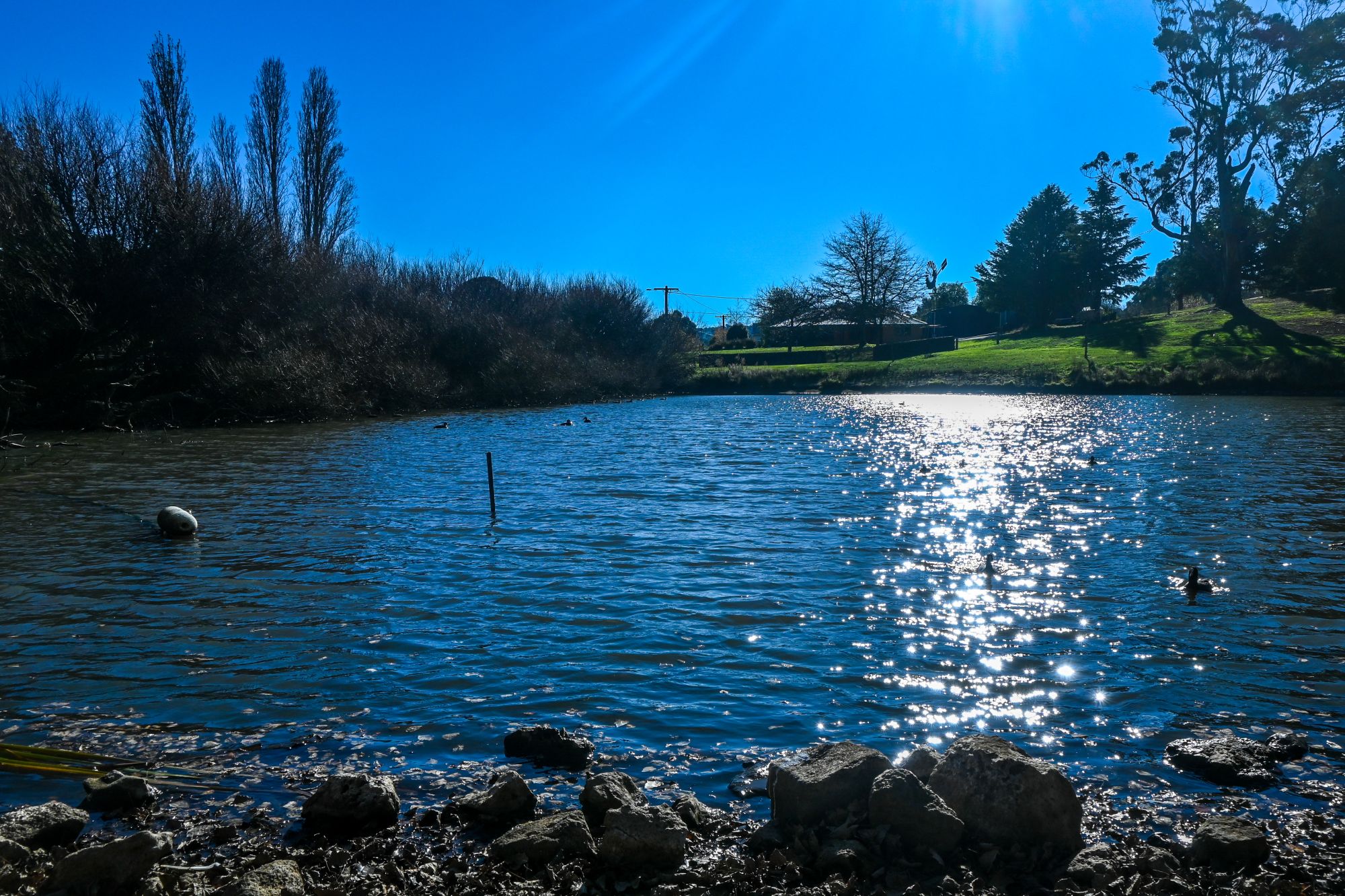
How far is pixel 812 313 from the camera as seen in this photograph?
287ft

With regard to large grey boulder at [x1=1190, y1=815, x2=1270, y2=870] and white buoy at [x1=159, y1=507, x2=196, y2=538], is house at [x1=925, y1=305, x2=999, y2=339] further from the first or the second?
large grey boulder at [x1=1190, y1=815, x2=1270, y2=870]

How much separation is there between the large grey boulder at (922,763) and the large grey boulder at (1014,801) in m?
0.20

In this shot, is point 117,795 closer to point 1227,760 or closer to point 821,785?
point 821,785

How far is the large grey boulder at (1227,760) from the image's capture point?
18.6 feet

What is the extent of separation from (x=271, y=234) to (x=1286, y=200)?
59248mm

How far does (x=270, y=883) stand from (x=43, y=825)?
1479 mm

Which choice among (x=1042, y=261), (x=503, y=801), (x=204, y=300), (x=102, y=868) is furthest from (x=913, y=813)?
(x=1042, y=261)

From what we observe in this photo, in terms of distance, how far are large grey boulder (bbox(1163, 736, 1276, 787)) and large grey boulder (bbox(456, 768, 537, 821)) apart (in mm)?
3954

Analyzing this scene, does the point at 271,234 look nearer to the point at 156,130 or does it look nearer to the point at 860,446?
the point at 156,130

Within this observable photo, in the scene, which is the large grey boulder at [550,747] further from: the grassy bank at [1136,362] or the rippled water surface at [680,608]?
the grassy bank at [1136,362]

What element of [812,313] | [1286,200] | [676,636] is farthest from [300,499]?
[812,313]

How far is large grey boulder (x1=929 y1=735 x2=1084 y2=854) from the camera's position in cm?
485

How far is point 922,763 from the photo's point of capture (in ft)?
17.8

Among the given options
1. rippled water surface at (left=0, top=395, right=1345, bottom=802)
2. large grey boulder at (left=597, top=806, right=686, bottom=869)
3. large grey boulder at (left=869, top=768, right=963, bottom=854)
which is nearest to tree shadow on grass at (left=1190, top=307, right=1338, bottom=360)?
rippled water surface at (left=0, top=395, right=1345, bottom=802)
